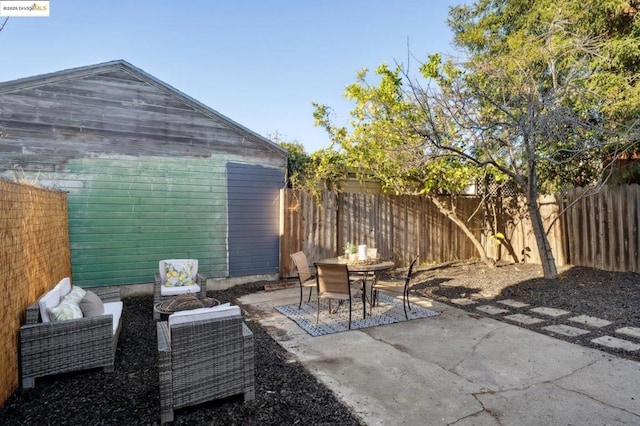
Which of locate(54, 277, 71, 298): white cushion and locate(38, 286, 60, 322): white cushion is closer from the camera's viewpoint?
locate(38, 286, 60, 322): white cushion

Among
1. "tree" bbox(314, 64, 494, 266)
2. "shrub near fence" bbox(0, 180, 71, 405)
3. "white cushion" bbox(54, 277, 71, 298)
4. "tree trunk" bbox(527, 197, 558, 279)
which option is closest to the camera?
"shrub near fence" bbox(0, 180, 71, 405)

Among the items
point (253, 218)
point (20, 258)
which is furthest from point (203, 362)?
point (253, 218)

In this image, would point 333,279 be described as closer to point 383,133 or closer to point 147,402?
point 147,402

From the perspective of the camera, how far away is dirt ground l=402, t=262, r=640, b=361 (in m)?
4.49

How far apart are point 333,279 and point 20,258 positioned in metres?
3.13

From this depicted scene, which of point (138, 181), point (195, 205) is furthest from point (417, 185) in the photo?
point (138, 181)

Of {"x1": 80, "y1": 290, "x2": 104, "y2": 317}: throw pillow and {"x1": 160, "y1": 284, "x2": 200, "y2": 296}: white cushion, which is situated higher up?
{"x1": 80, "y1": 290, "x2": 104, "y2": 317}: throw pillow

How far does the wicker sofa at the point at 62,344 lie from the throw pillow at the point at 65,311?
5 centimetres

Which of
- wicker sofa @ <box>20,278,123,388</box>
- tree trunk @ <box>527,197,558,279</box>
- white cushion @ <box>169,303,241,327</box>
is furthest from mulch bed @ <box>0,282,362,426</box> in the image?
tree trunk @ <box>527,197,558,279</box>

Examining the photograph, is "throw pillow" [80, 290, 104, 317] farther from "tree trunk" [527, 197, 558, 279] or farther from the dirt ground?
"tree trunk" [527, 197, 558, 279]

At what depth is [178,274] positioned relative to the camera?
5355 mm

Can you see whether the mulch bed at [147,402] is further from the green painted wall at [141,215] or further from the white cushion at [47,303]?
the green painted wall at [141,215]

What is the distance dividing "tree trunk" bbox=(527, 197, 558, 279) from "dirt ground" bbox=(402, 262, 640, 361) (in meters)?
0.18

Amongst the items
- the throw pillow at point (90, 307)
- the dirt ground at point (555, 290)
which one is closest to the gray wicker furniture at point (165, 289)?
the throw pillow at point (90, 307)
